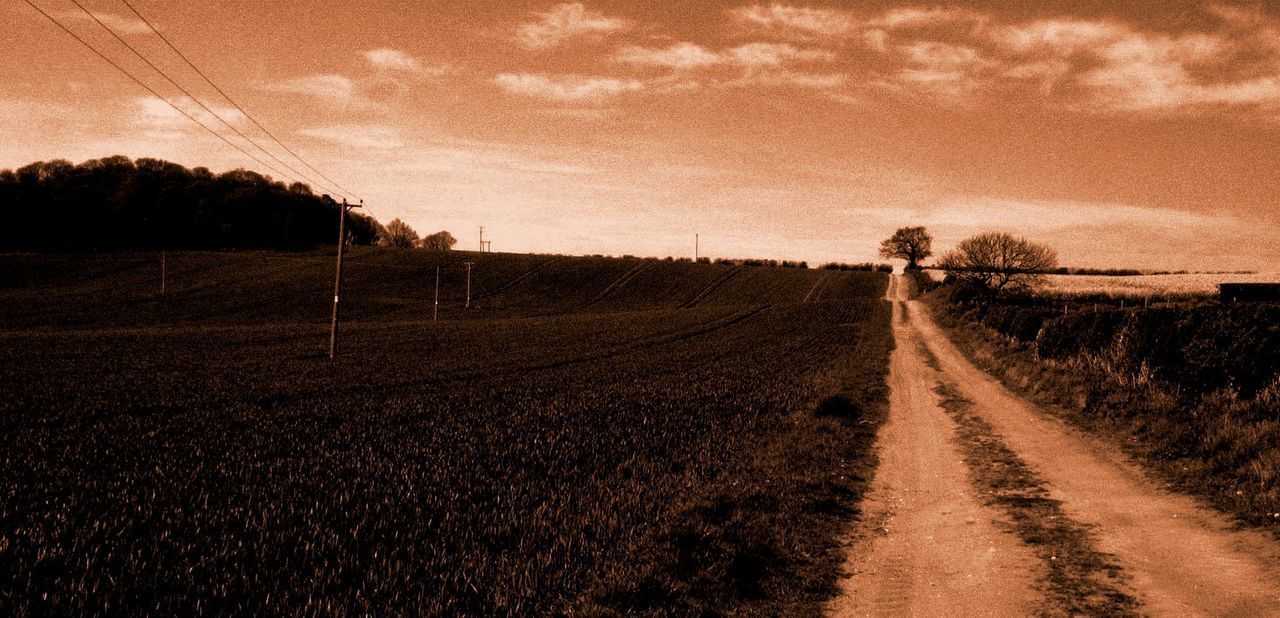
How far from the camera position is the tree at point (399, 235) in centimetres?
19150

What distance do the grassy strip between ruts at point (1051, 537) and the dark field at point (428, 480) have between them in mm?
2163

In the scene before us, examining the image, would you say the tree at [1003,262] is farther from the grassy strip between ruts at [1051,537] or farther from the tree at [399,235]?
the tree at [399,235]

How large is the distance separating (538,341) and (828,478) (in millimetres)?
34024

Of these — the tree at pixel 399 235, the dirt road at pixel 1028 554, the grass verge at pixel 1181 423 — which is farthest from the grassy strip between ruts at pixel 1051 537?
the tree at pixel 399 235

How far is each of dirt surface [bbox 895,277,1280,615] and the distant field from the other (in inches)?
3077

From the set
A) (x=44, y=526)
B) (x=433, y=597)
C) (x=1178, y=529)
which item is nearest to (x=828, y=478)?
(x=1178, y=529)

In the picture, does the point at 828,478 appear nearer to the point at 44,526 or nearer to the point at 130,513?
the point at 130,513

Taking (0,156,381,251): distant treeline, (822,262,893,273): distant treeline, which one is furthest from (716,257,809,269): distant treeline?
(0,156,381,251): distant treeline

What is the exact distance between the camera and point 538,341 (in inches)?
1714

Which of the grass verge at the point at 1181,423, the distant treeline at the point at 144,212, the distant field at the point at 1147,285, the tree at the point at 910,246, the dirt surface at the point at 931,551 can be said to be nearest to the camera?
the dirt surface at the point at 931,551

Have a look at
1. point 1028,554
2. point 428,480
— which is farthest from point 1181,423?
point 428,480

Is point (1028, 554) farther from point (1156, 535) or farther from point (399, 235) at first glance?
point (399, 235)

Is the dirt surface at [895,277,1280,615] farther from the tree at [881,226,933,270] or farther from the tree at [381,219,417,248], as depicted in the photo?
the tree at [381,219,417,248]

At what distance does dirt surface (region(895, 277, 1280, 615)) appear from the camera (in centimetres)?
635
